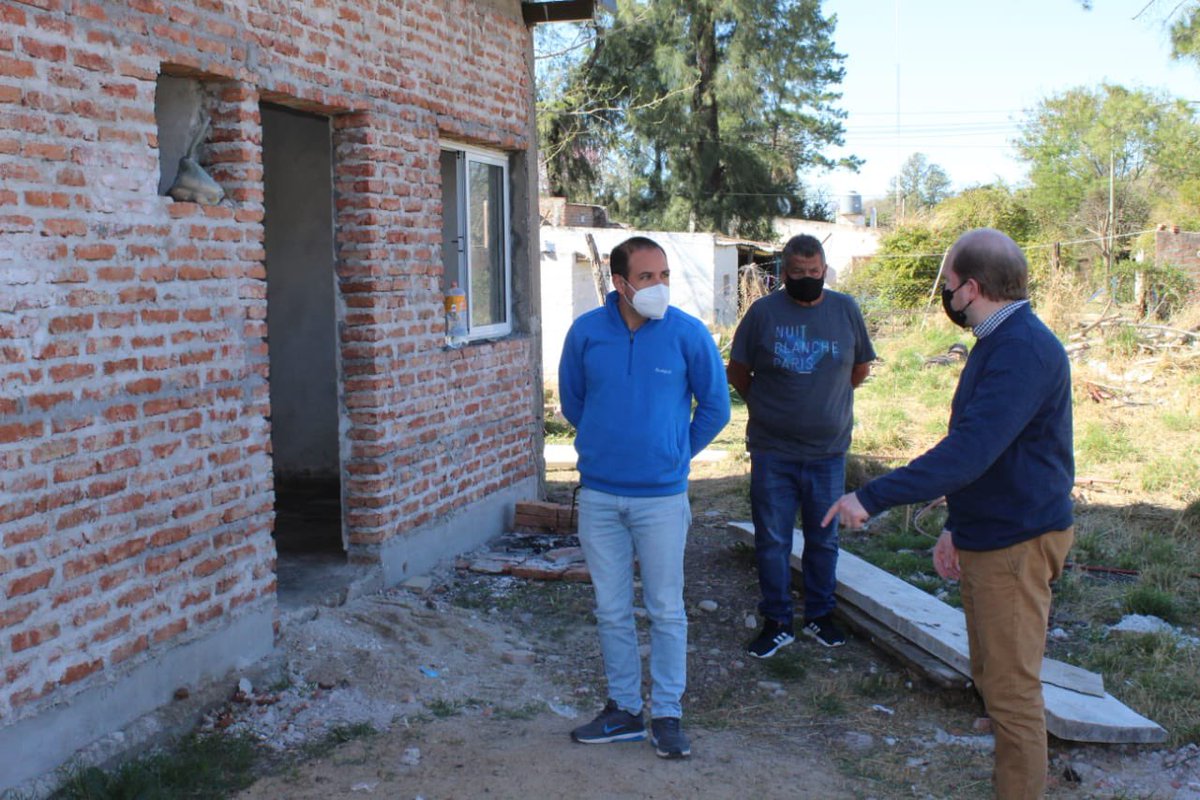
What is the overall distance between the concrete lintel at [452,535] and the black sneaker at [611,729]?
2253 millimetres

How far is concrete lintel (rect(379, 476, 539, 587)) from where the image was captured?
21.6ft

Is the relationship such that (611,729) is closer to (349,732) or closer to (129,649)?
(349,732)

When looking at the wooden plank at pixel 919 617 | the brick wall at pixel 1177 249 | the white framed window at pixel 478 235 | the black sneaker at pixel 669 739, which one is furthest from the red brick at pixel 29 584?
the brick wall at pixel 1177 249

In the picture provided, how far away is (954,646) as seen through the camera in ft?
17.5

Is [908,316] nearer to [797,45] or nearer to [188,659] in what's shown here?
[797,45]

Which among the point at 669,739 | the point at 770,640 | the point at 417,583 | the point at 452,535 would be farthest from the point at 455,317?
the point at 669,739

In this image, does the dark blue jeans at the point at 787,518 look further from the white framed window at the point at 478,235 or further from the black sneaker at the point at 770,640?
the white framed window at the point at 478,235

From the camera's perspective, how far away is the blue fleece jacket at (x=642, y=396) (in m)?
4.34

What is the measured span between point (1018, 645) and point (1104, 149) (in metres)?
46.1

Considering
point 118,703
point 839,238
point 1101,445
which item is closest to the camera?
point 118,703

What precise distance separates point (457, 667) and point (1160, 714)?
331cm

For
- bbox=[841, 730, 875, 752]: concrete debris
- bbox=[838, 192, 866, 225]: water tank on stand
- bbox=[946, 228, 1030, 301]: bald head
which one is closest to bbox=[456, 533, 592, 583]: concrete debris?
bbox=[841, 730, 875, 752]: concrete debris

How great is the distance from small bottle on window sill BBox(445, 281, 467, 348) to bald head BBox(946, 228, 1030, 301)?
433 centimetres

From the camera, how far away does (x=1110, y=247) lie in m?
26.2
